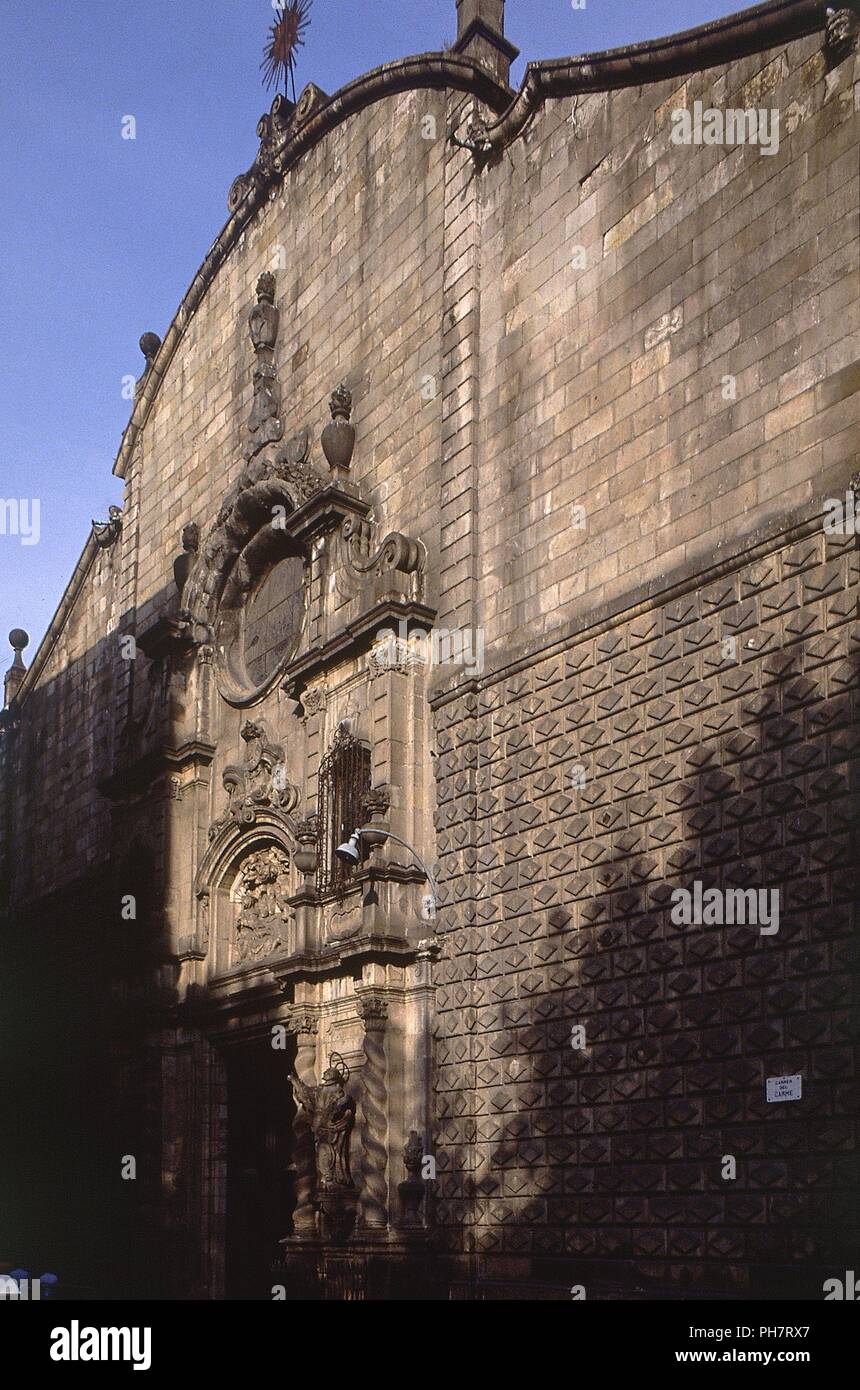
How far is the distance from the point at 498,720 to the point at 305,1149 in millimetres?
5440

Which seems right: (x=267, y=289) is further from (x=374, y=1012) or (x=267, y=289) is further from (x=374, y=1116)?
(x=374, y=1116)

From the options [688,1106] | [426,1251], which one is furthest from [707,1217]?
[426,1251]

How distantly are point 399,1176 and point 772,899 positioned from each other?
6085 millimetres

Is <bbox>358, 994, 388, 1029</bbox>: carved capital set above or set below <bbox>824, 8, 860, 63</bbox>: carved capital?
below

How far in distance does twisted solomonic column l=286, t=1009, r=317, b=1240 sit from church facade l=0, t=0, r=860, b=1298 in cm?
6

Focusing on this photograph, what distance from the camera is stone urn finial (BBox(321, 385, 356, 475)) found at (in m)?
20.4

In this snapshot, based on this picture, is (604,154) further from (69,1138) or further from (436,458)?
(69,1138)

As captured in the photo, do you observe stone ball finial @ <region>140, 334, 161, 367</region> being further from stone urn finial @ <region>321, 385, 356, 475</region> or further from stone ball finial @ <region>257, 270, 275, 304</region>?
stone urn finial @ <region>321, 385, 356, 475</region>

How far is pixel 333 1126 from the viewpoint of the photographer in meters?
17.0

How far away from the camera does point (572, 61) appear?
16.9 m

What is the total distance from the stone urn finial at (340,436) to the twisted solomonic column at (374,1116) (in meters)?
7.14

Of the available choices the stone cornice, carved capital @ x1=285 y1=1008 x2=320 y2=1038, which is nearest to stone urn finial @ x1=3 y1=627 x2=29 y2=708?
the stone cornice

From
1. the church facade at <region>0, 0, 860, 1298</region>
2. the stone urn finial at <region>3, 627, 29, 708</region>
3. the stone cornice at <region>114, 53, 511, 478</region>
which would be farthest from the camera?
the stone urn finial at <region>3, 627, 29, 708</region>
